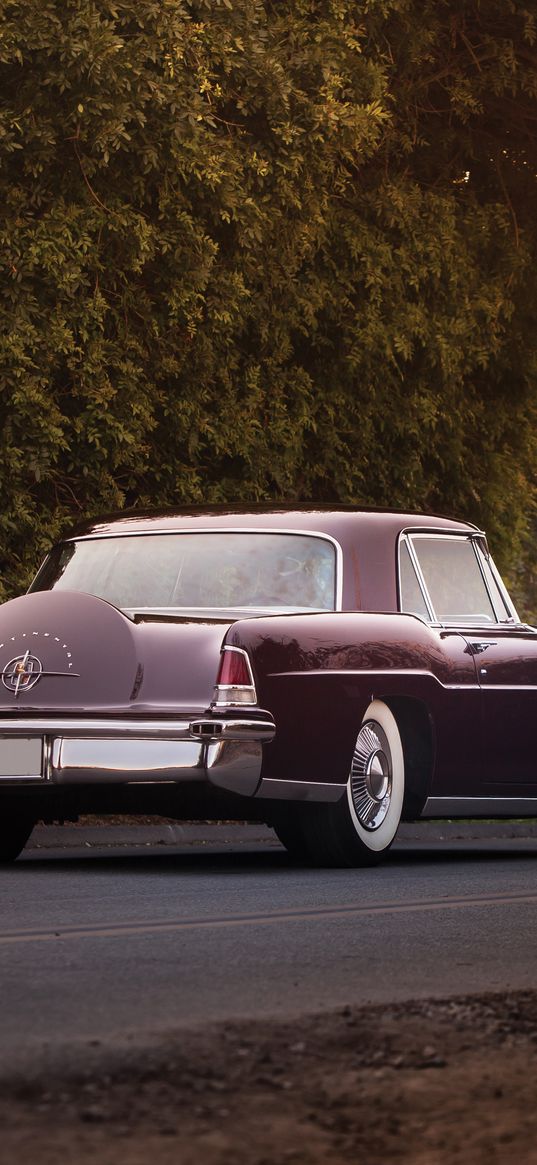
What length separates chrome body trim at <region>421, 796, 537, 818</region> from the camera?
10594 millimetres

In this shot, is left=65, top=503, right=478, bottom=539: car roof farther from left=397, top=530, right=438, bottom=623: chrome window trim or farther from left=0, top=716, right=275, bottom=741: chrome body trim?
left=0, top=716, right=275, bottom=741: chrome body trim

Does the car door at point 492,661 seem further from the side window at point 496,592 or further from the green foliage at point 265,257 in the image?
the green foliage at point 265,257

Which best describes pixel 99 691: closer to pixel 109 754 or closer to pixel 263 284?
pixel 109 754

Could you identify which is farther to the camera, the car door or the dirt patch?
the car door

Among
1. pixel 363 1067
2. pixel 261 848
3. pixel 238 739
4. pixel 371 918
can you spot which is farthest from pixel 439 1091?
pixel 261 848

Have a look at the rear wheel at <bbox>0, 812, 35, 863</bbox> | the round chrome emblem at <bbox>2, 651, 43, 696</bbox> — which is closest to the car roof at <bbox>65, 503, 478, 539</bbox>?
the round chrome emblem at <bbox>2, 651, 43, 696</bbox>

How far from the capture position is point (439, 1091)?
4598 mm

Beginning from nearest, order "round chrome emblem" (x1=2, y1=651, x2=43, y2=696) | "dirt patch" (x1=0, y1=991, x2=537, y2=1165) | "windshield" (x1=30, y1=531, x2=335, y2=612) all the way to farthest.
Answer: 1. "dirt patch" (x1=0, y1=991, x2=537, y2=1165)
2. "round chrome emblem" (x1=2, y1=651, x2=43, y2=696)
3. "windshield" (x1=30, y1=531, x2=335, y2=612)

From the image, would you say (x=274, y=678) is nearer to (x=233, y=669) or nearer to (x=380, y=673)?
(x=233, y=669)

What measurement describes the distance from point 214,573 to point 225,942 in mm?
3479

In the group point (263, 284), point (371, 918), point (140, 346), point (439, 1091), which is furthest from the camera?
point (263, 284)

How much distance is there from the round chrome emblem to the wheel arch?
1913 mm

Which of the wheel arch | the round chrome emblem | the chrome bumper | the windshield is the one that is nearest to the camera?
the chrome bumper

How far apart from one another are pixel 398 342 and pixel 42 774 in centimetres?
860
